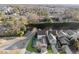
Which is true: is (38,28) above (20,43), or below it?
above

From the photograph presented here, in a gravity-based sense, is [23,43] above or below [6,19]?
below

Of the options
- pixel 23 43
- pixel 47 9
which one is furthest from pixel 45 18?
pixel 23 43

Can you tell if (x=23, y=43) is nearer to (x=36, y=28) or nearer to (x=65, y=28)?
(x=36, y=28)
